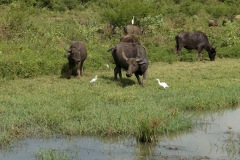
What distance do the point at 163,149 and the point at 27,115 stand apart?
254cm

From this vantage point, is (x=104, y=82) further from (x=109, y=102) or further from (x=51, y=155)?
(x=51, y=155)

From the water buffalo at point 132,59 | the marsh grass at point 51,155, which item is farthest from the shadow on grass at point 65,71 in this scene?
the marsh grass at point 51,155

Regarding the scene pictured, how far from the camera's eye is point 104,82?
11.4 m

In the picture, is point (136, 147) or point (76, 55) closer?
point (136, 147)

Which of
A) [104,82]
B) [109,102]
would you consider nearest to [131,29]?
[104,82]

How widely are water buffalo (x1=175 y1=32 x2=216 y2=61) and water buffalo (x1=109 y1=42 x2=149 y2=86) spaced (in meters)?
4.91

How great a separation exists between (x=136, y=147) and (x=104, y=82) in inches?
188

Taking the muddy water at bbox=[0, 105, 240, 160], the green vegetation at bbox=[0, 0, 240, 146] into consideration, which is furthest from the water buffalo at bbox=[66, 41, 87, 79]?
the muddy water at bbox=[0, 105, 240, 160]

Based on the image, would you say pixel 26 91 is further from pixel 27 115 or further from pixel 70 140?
pixel 70 140

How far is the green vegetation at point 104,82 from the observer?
764cm

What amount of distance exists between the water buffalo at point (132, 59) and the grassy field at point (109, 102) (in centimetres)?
35

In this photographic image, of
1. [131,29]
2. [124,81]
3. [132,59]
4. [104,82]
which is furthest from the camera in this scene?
[131,29]

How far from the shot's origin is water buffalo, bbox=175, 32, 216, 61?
634 inches

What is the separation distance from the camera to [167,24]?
65.7 ft
